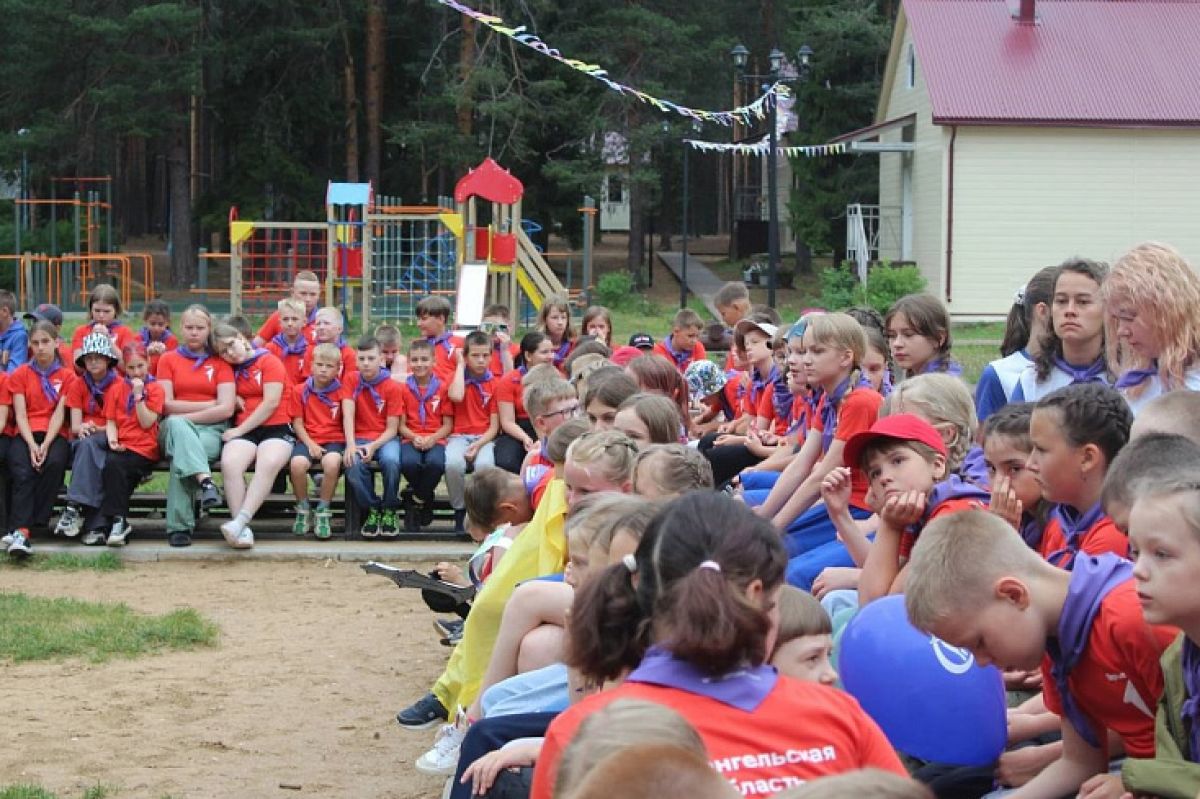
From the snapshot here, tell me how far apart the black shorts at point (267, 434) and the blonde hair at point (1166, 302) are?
7353 mm

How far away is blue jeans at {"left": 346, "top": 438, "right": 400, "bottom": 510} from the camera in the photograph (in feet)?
35.9

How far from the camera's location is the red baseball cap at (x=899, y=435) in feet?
14.8

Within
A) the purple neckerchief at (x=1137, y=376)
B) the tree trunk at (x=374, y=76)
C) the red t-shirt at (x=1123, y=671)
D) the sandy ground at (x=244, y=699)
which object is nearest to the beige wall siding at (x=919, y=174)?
the tree trunk at (x=374, y=76)

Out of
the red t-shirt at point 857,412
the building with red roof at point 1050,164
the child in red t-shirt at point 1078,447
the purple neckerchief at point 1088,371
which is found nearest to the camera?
the child in red t-shirt at point 1078,447

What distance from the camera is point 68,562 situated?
34.6 ft

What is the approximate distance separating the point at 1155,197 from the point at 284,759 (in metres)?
26.0

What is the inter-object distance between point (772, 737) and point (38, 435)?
923 centimetres

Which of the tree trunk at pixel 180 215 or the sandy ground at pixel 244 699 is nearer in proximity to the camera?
the sandy ground at pixel 244 699

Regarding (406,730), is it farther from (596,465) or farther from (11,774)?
(596,465)

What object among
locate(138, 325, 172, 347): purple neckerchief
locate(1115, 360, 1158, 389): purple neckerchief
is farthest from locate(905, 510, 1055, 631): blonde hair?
locate(138, 325, 172, 347): purple neckerchief

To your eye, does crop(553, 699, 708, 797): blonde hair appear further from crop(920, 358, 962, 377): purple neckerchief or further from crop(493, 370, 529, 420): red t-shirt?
crop(493, 370, 529, 420): red t-shirt

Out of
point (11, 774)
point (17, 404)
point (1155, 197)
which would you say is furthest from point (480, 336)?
point (1155, 197)

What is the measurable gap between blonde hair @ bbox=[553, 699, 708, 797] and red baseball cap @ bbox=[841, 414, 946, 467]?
2561mm

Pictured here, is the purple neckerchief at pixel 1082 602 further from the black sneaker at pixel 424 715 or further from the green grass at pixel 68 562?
the green grass at pixel 68 562
